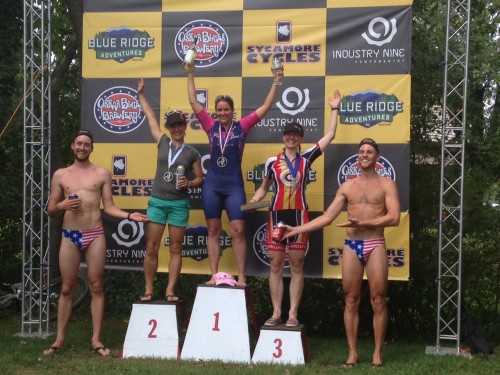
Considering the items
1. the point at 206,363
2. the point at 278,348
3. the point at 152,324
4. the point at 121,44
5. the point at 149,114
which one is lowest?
the point at 206,363

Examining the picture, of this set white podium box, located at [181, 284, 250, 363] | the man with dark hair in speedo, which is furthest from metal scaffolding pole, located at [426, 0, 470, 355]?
white podium box, located at [181, 284, 250, 363]

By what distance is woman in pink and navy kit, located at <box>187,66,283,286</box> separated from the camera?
660 centimetres

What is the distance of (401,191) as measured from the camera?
6.74 metres

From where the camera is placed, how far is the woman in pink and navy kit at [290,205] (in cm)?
633

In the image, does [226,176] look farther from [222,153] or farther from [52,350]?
[52,350]

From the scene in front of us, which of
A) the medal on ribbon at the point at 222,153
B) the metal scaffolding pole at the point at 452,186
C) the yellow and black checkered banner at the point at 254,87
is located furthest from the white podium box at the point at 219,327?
the metal scaffolding pole at the point at 452,186

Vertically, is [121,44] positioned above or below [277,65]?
above

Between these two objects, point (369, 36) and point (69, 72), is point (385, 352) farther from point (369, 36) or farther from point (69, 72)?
point (69, 72)

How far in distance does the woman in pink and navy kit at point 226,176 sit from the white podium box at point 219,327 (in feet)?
0.90

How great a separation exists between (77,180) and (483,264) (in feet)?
13.4

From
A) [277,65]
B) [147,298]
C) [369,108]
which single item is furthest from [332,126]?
[147,298]

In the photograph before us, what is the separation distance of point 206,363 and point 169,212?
A: 4.36ft

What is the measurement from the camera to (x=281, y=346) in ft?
20.1

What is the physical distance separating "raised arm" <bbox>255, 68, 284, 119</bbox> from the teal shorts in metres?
1.02
